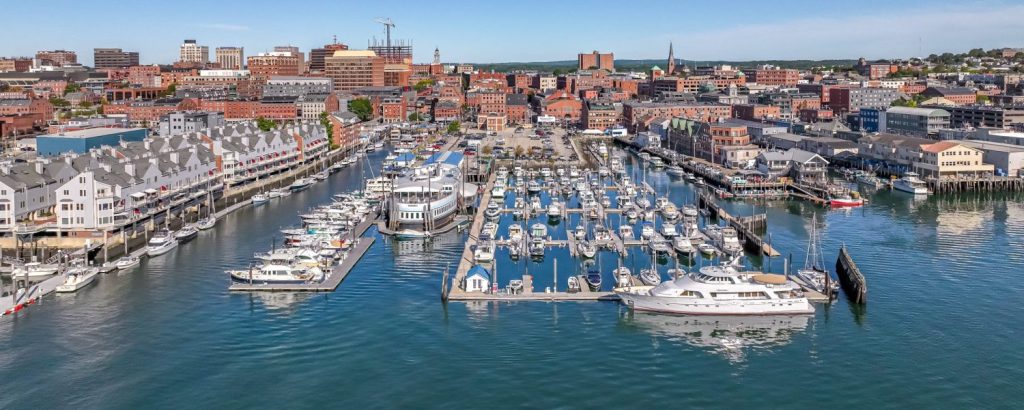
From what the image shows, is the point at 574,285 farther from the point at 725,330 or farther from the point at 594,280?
the point at 725,330

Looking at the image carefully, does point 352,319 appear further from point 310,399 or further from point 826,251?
point 826,251

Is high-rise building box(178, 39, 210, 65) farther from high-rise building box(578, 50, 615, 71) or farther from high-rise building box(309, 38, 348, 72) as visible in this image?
high-rise building box(578, 50, 615, 71)

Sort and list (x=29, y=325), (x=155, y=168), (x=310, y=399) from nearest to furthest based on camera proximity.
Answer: (x=310, y=399), (x=29, y=325), (x=155, y=168)

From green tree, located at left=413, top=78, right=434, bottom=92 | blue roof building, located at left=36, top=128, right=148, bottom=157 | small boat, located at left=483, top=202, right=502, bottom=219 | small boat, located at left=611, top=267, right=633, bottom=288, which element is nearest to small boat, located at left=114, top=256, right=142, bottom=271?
small boat, located at left=483, top=202, right=502, bottom=219

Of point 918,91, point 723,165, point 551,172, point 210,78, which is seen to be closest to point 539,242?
point 551,172

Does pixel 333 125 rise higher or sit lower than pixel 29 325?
higher

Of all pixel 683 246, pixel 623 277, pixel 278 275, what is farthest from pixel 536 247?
pixel 278 275

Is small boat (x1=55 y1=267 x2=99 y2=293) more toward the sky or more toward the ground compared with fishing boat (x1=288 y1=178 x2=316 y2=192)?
more toward the ground
